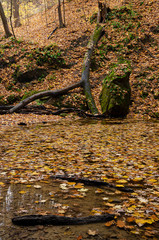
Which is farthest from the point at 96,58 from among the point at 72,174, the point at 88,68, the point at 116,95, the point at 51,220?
the point at 51,220

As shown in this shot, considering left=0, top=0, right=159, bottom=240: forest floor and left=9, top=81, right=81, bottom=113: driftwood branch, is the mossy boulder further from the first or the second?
left=9, top=81, right=81, bottom=113: driftwood branch

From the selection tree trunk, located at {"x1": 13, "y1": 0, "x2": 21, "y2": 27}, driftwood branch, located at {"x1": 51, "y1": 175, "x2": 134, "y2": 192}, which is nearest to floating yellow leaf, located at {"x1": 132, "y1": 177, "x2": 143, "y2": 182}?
driftwood branch, located at {"x1": 51, "y1": 175, "x2": 134, "y2": 192}

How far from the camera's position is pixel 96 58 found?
17.6 metres

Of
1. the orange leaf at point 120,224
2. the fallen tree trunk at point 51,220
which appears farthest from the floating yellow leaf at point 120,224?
the fallen tree trunk at point 51,220

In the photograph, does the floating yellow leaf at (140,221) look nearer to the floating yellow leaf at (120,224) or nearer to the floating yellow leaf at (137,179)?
the floating yellow leaf at (120,224)

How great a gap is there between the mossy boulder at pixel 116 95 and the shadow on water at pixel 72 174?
578 centimetres

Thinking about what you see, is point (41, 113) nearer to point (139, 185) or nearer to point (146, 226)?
point (139, 185)

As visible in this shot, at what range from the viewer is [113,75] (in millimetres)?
13844

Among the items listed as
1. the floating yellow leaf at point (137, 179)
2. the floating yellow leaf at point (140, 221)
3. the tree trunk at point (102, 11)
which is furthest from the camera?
the tree trunk at point (102, 11)

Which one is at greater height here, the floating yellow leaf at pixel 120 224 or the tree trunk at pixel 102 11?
the tree trunk at pixel 102 11

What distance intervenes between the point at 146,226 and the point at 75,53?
17619 mm

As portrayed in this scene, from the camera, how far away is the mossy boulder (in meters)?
13.0

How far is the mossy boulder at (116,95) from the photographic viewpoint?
13.0 metres

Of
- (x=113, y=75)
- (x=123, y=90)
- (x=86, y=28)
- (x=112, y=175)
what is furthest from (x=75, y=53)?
(x=112, y=175)
